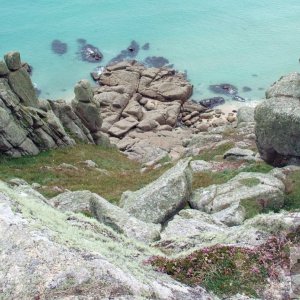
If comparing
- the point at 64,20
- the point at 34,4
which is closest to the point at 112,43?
the point at 64,20

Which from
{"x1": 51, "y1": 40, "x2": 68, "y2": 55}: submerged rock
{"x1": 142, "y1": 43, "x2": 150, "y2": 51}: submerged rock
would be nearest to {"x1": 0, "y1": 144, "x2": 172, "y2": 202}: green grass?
{"x1": 51, "y1": 40, "x2": 68, "y2": 55}: submerged rock

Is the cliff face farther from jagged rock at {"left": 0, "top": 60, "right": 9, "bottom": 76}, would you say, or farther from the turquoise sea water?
the turquoise sea water

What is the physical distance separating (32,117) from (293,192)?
27.5 meters

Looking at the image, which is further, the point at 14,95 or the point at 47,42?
the point at 47,42

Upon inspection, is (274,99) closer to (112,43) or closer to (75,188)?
(75,188)

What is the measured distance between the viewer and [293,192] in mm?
31062

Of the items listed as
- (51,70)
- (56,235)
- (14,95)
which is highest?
(56,235)

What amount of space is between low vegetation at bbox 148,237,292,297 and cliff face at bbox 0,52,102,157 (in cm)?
3498

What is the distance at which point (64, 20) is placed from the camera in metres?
104

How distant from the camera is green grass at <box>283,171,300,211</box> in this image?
29250 millimetres

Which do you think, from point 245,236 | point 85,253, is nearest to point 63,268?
point 85,253

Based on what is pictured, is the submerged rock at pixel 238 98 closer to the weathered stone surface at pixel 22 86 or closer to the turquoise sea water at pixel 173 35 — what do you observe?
the turquoise sea water at pixel 173 35

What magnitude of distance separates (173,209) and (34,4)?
323ft

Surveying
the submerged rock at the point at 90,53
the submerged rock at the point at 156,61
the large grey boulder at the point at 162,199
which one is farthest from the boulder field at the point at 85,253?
the submerged rock at the point at 90,53
